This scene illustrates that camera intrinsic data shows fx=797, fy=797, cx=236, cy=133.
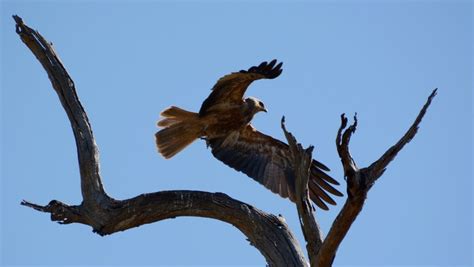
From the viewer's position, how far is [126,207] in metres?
6.06

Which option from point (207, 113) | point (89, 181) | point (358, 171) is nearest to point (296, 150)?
point (358, 171)

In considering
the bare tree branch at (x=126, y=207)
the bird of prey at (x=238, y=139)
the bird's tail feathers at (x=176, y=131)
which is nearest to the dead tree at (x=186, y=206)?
the bare tree branch at (x=126, y=207)

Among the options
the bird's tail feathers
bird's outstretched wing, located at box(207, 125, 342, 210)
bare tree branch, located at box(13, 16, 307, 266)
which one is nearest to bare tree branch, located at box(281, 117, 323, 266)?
bare tree branch, located at box(13, 16, 307, 266)

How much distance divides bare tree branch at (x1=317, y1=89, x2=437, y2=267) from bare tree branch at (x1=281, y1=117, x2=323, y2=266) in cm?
15

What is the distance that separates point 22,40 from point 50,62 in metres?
0.31

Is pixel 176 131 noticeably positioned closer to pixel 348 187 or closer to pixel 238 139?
pixel 238 139

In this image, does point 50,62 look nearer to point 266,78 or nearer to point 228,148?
point 266,78

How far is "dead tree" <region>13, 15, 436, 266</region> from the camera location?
216 inches

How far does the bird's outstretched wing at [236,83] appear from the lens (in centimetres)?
796

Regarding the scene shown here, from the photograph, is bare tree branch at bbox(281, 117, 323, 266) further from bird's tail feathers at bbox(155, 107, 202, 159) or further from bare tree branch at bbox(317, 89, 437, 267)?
bird's tail feathers at bbox(155, 107, 202, 159)

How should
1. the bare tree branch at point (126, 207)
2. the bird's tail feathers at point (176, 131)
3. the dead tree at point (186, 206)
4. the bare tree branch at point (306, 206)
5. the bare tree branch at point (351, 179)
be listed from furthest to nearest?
the bird's tail feathers at point (176, 131), the bare tree branch at point (126, 207), the bare tree branch at point (306, 206), the dead tree at point (186, 206), the bare tree branch at point (351, 179)

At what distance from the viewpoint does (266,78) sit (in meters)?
8.10

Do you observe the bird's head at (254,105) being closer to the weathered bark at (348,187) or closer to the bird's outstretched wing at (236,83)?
the bird's outstretched wing at (236,83)

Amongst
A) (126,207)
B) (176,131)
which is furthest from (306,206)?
(176,131)
